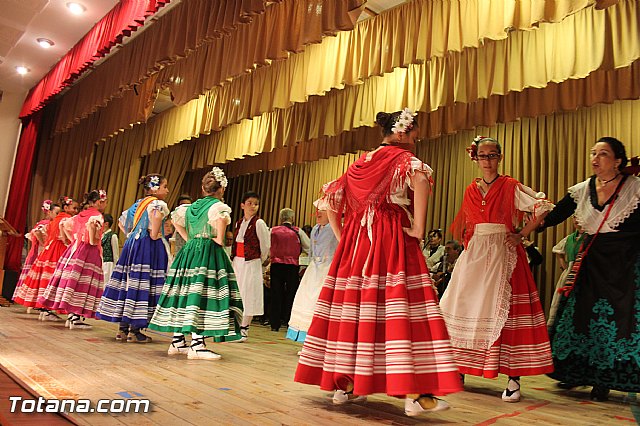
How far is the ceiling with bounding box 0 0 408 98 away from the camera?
5.77 meters

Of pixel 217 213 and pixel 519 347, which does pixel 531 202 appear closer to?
pixel 519 347

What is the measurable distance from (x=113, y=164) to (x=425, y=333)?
9568 millimetres

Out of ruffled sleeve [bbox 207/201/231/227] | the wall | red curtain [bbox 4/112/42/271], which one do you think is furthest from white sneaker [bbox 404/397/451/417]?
the wall

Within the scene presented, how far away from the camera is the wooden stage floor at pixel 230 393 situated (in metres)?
1.97

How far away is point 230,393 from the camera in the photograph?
93.1 inches

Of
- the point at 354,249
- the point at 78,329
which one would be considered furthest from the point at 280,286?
the point at 354,249

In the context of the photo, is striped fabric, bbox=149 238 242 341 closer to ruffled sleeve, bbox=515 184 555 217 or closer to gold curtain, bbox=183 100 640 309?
ruffled sleeve, bbox=515 184 555 217

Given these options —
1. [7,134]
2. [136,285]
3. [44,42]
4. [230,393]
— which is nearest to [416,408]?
[230,393]

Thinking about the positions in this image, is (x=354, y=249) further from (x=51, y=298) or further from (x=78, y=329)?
(x=51, y=298)

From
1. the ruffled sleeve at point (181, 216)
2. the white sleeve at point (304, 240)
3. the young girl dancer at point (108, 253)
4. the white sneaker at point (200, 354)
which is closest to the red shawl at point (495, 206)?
the white sneaker at point (200, 354)

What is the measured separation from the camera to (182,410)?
196cm

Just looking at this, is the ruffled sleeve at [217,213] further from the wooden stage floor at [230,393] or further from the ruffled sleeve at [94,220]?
the ruffled sleeve at [94,220]

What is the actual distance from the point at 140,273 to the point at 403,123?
2.67 metres

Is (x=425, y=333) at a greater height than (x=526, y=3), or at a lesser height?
lesser
